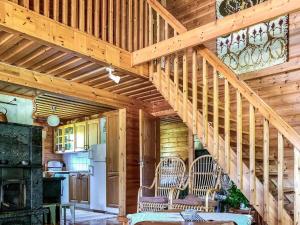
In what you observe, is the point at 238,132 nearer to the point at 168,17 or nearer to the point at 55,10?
the point at 168,17

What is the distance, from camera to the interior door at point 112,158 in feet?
23.8

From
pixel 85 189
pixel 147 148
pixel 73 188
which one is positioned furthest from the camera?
pixel 73 188

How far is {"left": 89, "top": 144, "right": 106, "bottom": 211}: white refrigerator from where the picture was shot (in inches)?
297

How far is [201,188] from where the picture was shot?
16.9 ft

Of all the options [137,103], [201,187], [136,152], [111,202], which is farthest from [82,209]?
[201,187]

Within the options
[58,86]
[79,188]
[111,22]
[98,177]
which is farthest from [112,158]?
[111,22]

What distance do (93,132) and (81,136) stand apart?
51 centimetres

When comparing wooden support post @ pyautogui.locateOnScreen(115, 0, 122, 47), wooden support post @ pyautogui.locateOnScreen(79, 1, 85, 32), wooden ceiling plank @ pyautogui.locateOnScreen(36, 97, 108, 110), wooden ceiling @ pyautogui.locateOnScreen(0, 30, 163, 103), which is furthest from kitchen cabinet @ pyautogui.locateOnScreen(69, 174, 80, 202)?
wooden support post @ pyautogui.locateOnScreen(79, 1, 85, 32)

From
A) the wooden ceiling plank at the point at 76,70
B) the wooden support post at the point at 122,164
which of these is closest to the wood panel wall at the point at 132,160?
the wooden support post at the point at 122,164

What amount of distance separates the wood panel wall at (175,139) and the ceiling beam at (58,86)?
10.3 ft

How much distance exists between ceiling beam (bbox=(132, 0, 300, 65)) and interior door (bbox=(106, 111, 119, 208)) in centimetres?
265

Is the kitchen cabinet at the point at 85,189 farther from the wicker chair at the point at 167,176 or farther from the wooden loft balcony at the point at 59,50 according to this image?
the wooden loft balcony at the point at 59,50

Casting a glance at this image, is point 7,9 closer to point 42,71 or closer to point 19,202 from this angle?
point 42,71

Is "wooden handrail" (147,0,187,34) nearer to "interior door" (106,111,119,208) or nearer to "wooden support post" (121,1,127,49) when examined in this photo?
"wooden support post" (121,1,127,49)
